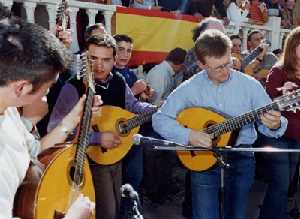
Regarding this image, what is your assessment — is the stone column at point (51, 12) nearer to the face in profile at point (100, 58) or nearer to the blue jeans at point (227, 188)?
the face in profile at point (100, 58)

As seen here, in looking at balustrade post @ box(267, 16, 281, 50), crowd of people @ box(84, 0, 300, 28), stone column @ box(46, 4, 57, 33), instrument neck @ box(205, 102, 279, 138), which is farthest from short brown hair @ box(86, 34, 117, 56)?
balustrade post @ box(267, 16, 281, 50)

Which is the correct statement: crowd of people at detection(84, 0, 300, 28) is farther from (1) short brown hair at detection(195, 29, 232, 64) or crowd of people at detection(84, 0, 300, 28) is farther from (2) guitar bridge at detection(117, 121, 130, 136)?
(1) short brown hair at detection(195, 29, 232, 64)

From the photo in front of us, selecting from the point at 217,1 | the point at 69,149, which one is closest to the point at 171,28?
the point at 217,1

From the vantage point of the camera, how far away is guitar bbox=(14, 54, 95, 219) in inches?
90.4

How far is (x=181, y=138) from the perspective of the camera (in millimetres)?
3393

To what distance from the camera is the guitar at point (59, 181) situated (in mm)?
2297

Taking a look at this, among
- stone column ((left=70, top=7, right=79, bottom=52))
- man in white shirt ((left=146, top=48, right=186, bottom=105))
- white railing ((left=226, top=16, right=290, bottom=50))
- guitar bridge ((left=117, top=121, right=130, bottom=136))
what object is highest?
stone column ((left=70, top=7, right=79, bottom=52))

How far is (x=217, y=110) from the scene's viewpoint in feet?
11.3

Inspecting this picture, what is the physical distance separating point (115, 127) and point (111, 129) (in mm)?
46

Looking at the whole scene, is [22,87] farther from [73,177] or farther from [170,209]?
[170,209]

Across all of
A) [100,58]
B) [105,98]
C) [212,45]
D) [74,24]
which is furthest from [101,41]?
[74,24]

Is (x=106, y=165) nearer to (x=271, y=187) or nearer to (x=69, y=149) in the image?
(x=69, y=149)

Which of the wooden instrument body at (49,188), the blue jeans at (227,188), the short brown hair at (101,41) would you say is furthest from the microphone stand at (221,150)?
the short brown hair at (101,41)

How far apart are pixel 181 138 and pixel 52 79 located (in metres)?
1.69
